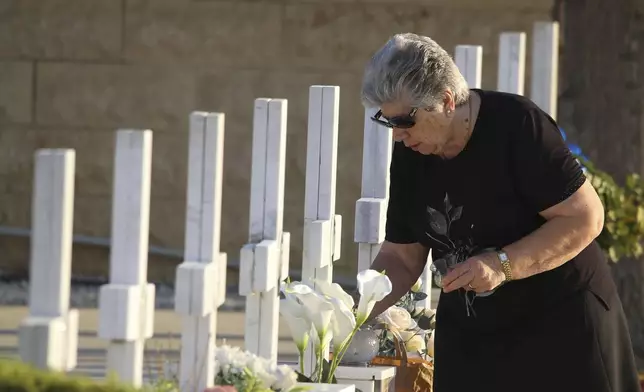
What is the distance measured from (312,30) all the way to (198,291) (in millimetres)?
4250

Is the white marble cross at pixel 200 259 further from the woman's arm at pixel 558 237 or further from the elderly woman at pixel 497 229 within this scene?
the woman's arm at pixel 558 237

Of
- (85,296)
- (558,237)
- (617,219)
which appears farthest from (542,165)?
(85,296)

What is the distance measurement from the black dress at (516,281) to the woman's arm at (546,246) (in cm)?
3

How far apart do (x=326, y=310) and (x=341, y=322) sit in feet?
0.24

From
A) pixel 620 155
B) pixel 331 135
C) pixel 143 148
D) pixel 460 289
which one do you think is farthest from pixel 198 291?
pixel 620 155

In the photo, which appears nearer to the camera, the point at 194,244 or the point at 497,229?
the point at 194,244

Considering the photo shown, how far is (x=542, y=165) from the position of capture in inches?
121

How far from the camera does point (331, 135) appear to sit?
384 cm

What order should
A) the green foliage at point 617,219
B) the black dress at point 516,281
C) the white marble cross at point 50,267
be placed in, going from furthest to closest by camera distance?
the green foliage at point 617,219
the black dress at point 516,281
the white marble cross at point 50,267

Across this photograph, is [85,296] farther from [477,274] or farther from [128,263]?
[128,263]

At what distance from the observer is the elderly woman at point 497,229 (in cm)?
304

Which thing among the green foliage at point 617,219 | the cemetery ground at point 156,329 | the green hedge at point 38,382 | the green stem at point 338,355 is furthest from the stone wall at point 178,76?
the green hedge at point 38,382

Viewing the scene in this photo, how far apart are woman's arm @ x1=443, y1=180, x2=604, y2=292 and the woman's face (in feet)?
0.88

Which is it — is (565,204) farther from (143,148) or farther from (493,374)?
(143,148)
